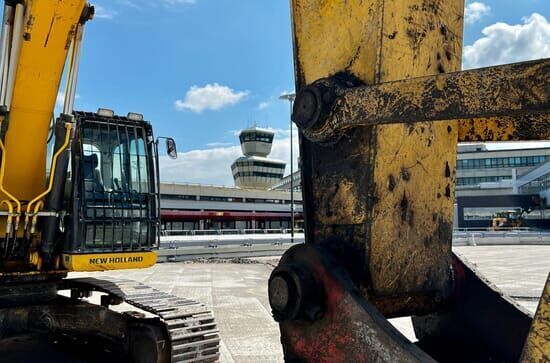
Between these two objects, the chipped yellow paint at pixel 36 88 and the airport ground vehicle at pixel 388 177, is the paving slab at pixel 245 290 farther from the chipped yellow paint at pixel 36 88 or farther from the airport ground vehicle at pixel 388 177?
the chipped yellow paint at pixel 36 88

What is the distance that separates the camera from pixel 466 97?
1.32 metres

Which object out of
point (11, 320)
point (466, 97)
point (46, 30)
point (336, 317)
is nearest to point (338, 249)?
point (336, 317)

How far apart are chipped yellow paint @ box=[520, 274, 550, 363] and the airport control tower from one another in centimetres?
8630

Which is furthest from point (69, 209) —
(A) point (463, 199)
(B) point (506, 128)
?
(A) point (463, 199)

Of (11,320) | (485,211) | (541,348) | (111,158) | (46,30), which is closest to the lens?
(541,348)

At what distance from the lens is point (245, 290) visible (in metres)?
12.5

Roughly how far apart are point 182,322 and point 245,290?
7.57 meters

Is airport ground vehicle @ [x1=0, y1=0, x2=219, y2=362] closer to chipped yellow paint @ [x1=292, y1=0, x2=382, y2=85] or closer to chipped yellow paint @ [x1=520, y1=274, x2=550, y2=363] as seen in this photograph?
chipped yellow paint @ [x1=292, y1=0, x2=382, y2=85]

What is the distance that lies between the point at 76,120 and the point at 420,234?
487cm

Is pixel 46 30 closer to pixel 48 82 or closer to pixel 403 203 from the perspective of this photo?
pixel 48 82

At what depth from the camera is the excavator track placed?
16.1ft

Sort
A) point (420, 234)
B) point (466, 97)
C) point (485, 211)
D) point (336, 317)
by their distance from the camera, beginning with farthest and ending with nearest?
1. point (485, 211)
2. point (420, 234)
3. point (336, 317)
4. point (466, 97)

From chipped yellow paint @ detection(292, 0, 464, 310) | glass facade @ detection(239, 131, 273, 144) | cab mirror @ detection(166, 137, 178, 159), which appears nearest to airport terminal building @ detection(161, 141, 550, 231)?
glass facade @ detection(239, 131, 273, 144)

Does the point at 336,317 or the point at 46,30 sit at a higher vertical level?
the point at 46,30
